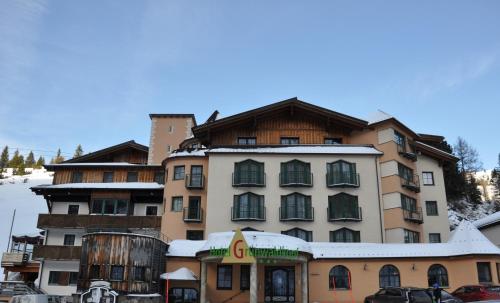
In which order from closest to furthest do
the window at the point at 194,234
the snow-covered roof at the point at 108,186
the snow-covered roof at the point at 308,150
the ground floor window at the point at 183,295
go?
the ground floor window at the point at 183,295 < the window at the point at 194,234 < the snow-covered roof at the point at 308,150 < the snow-covered roof at the point at 108,186

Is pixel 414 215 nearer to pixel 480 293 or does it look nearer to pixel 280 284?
pixel 480 293

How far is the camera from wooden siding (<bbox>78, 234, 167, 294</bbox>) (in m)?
29.6

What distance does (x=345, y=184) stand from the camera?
141ft

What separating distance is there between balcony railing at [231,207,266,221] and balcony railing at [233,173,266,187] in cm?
239

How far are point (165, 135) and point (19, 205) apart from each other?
268 ft

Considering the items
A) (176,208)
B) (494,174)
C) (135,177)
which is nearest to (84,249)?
(176,208)

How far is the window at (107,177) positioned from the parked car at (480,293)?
34.7 metres

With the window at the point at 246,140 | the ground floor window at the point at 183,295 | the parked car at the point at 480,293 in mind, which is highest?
the window at the point at 246,140

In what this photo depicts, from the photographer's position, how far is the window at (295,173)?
43594mm

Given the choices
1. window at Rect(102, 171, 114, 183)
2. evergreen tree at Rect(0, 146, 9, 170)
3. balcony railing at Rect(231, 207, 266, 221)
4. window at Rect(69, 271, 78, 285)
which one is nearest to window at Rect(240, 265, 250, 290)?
balcony railing at Rect(231, 207, 266, 221)

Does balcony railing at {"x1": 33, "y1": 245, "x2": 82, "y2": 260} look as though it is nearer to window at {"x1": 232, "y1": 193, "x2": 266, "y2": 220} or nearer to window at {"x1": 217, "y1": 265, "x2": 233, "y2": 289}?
window at {"x1": 232, "y1": 193, "x2": 266, "y2": 220}

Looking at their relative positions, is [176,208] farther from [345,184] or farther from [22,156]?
[22,156]

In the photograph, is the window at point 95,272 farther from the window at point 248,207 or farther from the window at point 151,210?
the window at point 151,210

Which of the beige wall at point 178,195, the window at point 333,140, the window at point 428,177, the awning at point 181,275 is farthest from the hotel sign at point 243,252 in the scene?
the window at point 428,177
